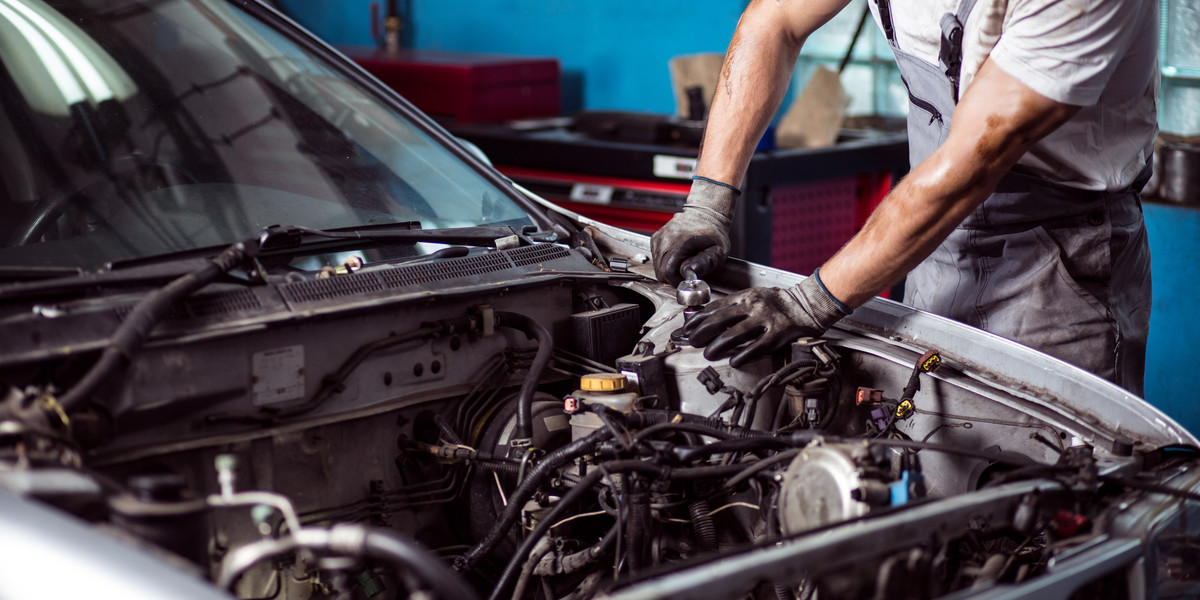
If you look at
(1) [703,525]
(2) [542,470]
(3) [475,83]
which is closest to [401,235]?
(2) [542,470]

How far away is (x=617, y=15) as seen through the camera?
5.16 meters

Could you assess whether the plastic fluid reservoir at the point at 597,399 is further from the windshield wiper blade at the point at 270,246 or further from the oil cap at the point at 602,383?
the windshield wiper blade at the point at 270,246

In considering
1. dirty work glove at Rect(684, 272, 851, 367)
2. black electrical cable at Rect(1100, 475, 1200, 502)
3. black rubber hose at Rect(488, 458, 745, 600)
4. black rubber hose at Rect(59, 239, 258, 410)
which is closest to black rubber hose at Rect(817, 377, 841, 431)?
dirty work glove at Rect(684, 272, 851, 367)

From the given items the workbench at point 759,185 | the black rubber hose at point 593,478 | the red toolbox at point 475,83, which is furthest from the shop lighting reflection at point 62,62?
the red toolbox at point 475,83

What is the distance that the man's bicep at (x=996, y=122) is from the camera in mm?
1865

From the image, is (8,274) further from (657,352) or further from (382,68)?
(382,68)

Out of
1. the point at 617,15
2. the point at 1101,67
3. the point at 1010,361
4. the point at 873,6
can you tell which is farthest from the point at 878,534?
the point at 617,15

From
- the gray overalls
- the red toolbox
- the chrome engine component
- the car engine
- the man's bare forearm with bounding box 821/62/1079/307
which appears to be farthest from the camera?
the red toolbox

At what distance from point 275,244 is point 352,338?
21 centimetres

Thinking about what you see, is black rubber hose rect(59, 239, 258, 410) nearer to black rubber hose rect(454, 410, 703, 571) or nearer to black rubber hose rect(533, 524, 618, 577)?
black rubber hose rect(454, 410, 703, 571)

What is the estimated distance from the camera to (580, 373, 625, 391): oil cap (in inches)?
73.3

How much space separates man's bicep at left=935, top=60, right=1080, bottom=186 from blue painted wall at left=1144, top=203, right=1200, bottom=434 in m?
2.01

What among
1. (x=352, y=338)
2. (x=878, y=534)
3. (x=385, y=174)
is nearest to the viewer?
(x=878, y=534)

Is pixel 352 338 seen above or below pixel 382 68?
below
